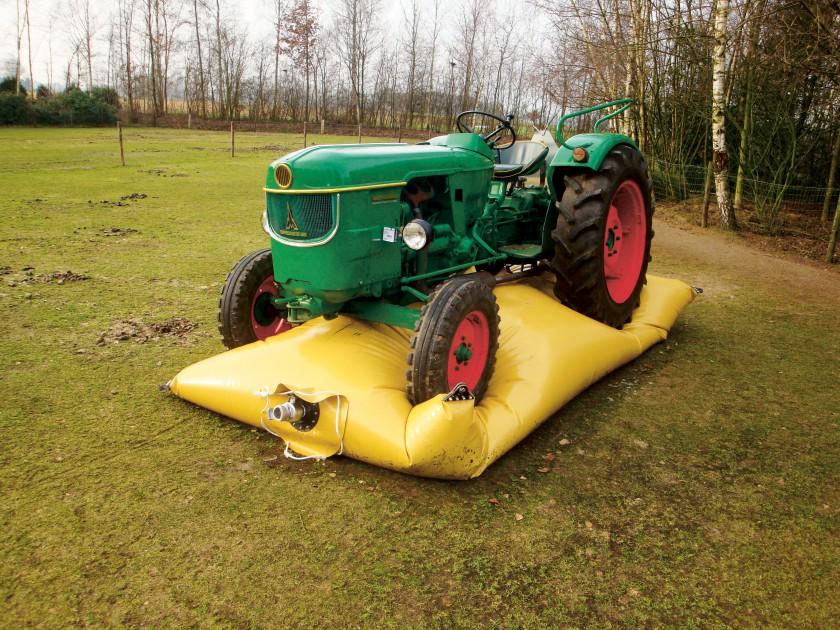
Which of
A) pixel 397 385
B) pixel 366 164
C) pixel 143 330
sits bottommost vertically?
pixel 143 330

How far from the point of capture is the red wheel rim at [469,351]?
10.2ft

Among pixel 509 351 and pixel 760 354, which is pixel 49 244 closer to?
pixel 509 351

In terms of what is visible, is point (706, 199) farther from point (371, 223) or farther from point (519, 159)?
point (371, 223)

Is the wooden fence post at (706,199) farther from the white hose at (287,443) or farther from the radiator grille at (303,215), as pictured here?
the white hose at (287,443)

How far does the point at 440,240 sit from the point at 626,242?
182 centimetres

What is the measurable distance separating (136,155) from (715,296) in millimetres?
16603

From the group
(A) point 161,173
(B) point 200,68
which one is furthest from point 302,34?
(A) point 161,173

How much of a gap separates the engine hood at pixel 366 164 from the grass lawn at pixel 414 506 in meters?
1.28

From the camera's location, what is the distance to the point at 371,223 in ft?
10.3

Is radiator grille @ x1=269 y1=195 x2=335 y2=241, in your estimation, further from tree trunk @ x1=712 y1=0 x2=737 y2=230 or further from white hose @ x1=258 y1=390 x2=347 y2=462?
tree trunk @ x1=712 y1=0 x2=737 y2=230

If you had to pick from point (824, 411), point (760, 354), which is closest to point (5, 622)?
point (824, 411)

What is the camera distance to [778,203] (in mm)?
8922

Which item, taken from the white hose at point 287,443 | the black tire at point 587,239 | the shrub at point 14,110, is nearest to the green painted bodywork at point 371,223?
the black tire at point 587,239

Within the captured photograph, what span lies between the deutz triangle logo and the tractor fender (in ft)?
6.27
